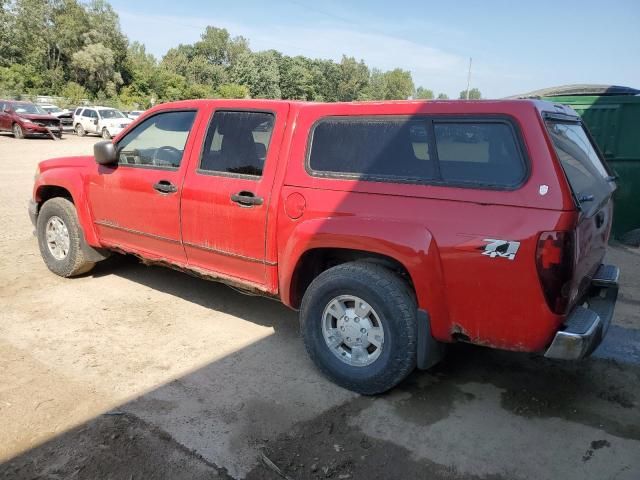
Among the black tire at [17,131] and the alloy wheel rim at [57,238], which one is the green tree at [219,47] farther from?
the alloy wheel rim at [57,238]

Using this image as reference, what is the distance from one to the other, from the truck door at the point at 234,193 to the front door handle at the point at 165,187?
0.14m

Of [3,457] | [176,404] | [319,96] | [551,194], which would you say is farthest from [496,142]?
[319,96]

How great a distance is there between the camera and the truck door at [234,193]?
383 cm

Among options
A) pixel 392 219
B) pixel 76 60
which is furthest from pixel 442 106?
pixel 76 60

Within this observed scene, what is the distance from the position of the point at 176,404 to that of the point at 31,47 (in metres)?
55.2

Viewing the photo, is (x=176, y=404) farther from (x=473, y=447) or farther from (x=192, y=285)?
(x=192, y=285)

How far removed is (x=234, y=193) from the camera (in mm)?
3924

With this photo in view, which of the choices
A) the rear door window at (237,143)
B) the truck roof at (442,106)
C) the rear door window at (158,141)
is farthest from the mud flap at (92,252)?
the truck roof at (442,106)

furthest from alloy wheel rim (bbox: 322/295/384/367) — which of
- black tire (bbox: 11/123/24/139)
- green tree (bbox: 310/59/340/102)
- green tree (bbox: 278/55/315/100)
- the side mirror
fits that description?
green tree (bbox: 310/59/340/102)

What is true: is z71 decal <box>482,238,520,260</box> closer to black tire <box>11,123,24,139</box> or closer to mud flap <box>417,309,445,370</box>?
mud flap <box>417,309,445,370</box>

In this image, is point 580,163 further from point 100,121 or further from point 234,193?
point 100,121

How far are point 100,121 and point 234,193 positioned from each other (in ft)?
82.8

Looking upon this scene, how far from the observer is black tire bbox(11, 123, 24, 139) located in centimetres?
2377

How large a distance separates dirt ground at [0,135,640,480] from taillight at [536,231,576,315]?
34.3 inches
